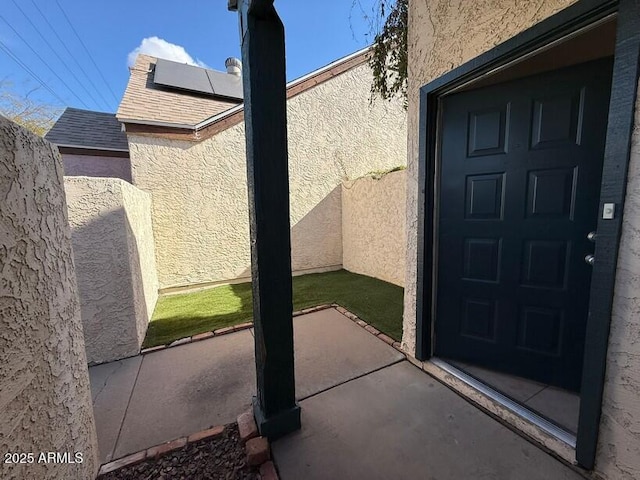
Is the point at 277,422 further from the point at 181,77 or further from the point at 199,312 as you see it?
the point at 181,77

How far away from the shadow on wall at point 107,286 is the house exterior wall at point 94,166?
21.1 ft

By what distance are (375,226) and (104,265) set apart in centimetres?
590

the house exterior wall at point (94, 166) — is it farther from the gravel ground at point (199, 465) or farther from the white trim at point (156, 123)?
the gravel ground at point (199, 465)

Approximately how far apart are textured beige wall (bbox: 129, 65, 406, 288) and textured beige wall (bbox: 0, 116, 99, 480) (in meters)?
5.26

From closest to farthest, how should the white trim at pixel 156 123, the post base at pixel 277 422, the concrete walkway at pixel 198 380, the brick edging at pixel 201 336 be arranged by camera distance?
the post base at pixel 277 422, the concrete walkway at pixel 198 380, the brick edging at pixel 201 336, the white trim at pixel 156 123

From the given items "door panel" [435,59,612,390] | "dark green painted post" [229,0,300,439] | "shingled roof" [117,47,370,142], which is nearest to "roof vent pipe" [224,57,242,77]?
"shingled roof" [117,47,370,142]

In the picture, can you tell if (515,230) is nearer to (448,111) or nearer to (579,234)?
(579,234)

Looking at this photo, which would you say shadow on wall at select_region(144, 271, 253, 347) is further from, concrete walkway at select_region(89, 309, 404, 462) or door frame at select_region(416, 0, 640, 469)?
door frame at select_region(416, 0, 640, 469)

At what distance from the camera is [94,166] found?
830 cm

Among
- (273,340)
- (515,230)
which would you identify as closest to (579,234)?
(515,230)

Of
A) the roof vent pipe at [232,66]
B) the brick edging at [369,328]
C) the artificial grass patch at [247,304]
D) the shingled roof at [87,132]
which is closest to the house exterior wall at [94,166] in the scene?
the shingled roof at [87,132]

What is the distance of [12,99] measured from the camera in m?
9.48

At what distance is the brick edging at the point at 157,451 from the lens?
7.05 feet

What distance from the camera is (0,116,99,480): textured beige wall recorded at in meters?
1.14
